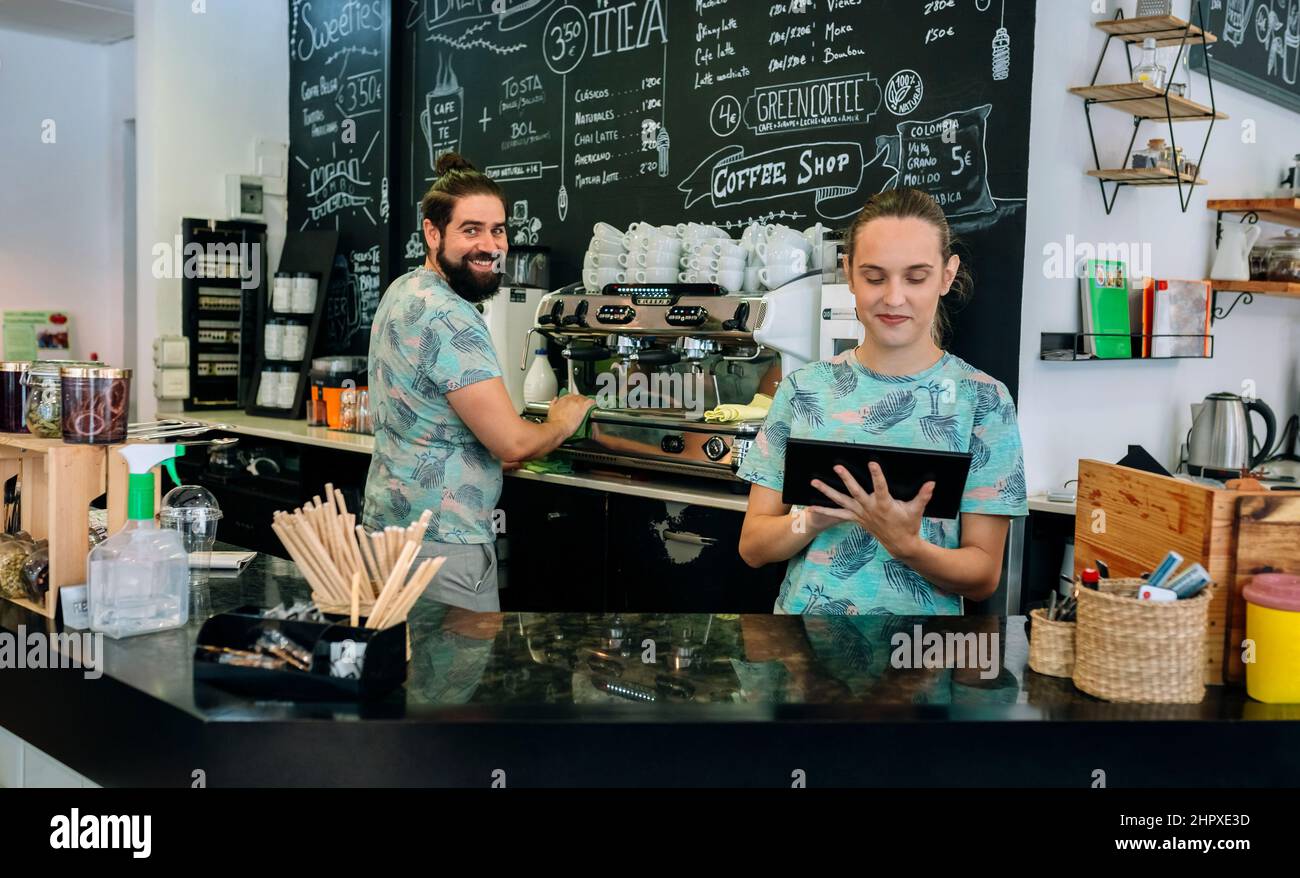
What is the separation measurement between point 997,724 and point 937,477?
Result: 449mm

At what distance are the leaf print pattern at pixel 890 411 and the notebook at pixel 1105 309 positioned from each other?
1691 millimetres

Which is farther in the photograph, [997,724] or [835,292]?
[835,292]

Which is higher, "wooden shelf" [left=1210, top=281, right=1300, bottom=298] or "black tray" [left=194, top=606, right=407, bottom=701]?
"wooden shelf" [left=1210, top=281, right=1300, bottom=298]

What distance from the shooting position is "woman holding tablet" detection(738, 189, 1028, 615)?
6.47ft

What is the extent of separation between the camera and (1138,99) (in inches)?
135

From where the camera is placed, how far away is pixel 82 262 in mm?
7449

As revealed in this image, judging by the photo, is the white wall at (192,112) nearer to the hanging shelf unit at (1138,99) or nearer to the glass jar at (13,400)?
the glass jar at (13,400)

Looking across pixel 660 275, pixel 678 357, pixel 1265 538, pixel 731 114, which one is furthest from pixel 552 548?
pixel 1265 538

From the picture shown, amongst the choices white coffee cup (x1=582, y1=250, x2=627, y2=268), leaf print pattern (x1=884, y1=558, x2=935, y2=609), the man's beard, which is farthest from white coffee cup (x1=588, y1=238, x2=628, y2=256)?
leaf print pattern (x1=884, y1=558, x2=935, y2=609)

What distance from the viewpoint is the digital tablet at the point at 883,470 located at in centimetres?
176

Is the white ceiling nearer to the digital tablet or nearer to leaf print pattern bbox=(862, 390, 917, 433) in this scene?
leaf print pattern bbox=(862, 390, 917, 433)

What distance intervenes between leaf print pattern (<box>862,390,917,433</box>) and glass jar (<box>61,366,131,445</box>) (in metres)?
1.27

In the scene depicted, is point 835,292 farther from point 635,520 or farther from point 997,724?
point 997,724
